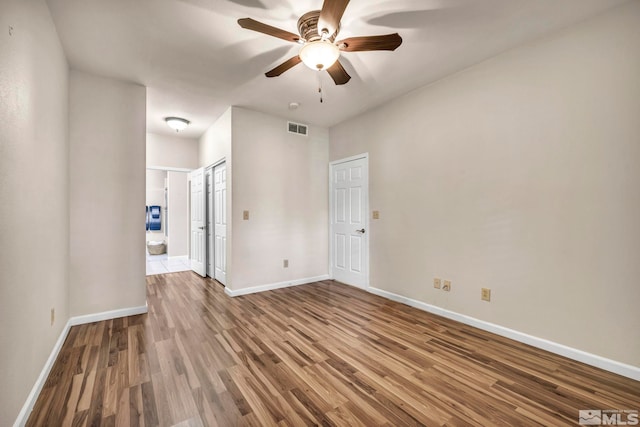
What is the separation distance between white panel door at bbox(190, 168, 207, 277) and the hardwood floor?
2090mm

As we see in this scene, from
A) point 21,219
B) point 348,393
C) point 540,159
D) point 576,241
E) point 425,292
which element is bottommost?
point 348,393

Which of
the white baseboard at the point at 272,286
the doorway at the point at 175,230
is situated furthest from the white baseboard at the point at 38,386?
the doorway at the point at 175,230

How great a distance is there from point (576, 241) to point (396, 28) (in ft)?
7.69

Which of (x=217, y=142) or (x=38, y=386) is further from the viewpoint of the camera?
(x=217, y=142)

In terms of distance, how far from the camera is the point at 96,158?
3.10 m

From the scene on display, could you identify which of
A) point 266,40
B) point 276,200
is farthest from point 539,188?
point 276,200

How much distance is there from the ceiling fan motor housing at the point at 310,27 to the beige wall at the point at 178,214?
579 cm

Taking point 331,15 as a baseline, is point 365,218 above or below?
below

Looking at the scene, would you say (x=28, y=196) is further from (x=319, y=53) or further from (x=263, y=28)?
(x=319, y=53)

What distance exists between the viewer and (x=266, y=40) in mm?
2475

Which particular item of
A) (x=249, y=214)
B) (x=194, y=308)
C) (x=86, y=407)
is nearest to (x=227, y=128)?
(x=249, y=214)

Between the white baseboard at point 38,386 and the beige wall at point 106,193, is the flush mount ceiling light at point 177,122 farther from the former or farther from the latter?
the white baseboard at point 38,386

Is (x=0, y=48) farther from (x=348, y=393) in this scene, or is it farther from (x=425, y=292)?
(x=425, y=292)

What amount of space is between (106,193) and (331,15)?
3.07 meters
